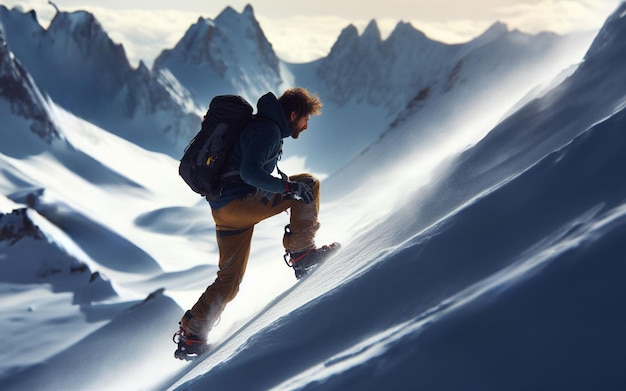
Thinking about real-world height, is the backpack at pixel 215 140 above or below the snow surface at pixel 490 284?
above

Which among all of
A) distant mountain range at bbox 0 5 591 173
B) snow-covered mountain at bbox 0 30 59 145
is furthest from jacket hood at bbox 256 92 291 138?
snow-covered mountain at bbox 0 30 59 145

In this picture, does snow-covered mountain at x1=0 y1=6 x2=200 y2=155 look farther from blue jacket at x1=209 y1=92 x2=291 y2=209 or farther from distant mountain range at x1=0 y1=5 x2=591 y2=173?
blue jacket at x1=209 y1=92 x2=291 y2=209

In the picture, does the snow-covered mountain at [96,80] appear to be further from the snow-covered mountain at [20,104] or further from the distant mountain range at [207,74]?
the snow-covered mountain at [20,104]

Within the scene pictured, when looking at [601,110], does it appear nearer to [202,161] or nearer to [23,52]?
[202,161]

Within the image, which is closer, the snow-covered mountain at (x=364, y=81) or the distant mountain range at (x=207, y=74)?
the distant mountain range at (x=207, y=74)

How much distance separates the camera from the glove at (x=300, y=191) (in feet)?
11.4

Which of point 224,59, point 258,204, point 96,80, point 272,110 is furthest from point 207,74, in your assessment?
point 272,110

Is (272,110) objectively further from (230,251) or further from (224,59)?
(224,59)

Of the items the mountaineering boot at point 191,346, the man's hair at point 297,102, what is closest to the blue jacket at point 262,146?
the man's hair at point 297,102

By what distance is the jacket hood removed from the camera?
328cm

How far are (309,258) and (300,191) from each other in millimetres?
572

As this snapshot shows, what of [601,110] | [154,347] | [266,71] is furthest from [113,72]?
[601,110]

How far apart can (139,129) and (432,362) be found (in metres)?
99.1

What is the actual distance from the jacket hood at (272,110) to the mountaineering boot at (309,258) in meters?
1.03
